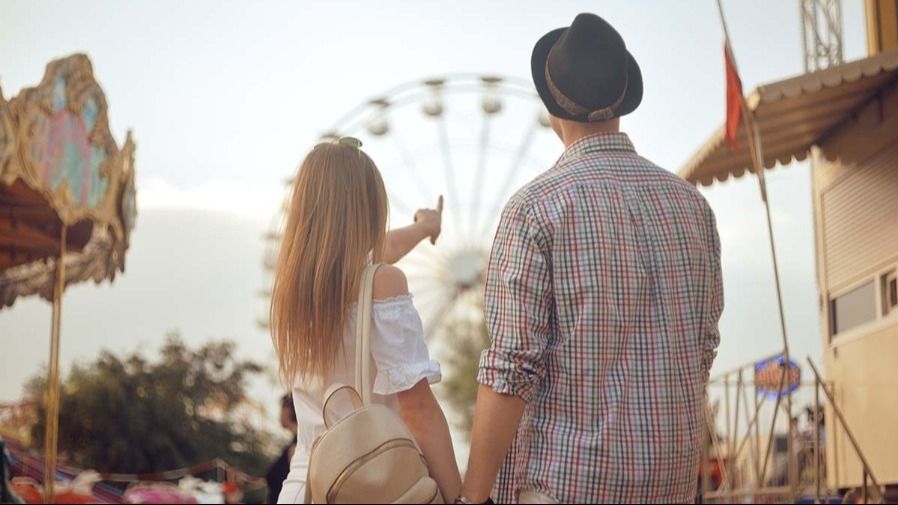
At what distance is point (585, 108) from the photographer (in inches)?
92.9

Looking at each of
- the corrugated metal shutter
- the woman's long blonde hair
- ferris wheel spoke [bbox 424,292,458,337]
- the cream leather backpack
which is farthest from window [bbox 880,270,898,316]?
ferris wheel spoke [bbox 424,292,458,337]

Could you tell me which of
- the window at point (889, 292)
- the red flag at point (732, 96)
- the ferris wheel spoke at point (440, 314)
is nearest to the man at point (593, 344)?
the red flag at point (732, 96)

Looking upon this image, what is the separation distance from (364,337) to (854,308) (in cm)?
811

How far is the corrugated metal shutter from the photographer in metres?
8.58

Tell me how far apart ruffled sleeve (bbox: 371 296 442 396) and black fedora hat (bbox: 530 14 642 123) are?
0.51 m

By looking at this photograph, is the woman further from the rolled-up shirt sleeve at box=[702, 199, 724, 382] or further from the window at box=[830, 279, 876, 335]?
the window at box=[830, 279, 876, 335]

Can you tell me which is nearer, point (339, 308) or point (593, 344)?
point (593, 344)

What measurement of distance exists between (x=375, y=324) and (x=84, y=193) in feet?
34.2

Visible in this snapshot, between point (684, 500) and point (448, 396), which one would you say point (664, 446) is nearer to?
point (684, 500)

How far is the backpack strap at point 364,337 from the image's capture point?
231 centimetres

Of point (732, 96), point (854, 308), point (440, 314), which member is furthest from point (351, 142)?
point (440, 314)

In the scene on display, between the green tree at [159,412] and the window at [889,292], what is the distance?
25986 mm

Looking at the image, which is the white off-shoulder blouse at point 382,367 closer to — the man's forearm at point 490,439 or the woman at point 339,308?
the woman at point 339,308

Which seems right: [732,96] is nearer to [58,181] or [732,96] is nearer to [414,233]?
[414,233]
